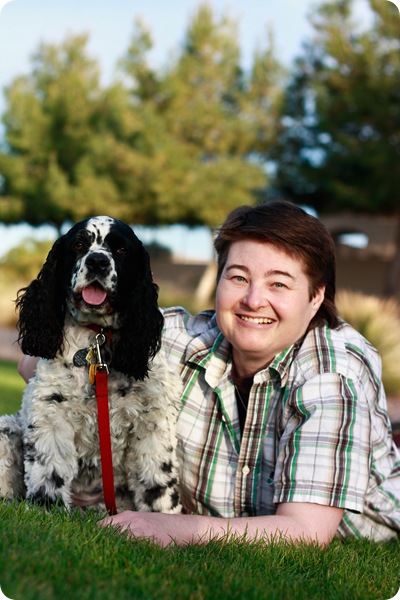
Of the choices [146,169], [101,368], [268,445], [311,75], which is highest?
[311,75]

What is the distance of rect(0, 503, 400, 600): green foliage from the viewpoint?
6.81 ft

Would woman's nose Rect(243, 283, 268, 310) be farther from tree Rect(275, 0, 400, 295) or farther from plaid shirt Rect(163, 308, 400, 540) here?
tree Rect(275, 0, 400, 295)

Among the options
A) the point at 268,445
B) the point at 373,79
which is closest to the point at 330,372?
the point at 268,445

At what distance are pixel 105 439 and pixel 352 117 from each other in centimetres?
1741

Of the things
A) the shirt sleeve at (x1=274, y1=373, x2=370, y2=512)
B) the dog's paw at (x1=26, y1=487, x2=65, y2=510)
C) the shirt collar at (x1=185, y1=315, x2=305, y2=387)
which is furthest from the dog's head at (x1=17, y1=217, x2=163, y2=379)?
the shirt sleeve at (x1=274, y1=373, x2=370, y2=512)

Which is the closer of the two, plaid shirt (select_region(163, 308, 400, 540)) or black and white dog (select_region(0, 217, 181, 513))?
plaid shirt (select_region(163, 308, 400, 540))

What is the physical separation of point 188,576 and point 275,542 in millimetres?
627

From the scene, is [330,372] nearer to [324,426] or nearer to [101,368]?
[324,426]

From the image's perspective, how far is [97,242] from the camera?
3312mm

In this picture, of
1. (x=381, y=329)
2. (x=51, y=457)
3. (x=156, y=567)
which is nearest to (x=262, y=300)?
(x=51, y=457)

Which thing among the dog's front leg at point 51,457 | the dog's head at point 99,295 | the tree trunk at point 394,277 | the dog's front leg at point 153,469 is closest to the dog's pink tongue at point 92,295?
the dog's head at point 99,295

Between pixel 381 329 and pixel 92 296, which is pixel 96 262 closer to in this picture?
pixel 92 296

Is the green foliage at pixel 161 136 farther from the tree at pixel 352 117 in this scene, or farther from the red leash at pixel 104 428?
the red leash at pixel 104 428

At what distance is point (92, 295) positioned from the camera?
10.6ft
